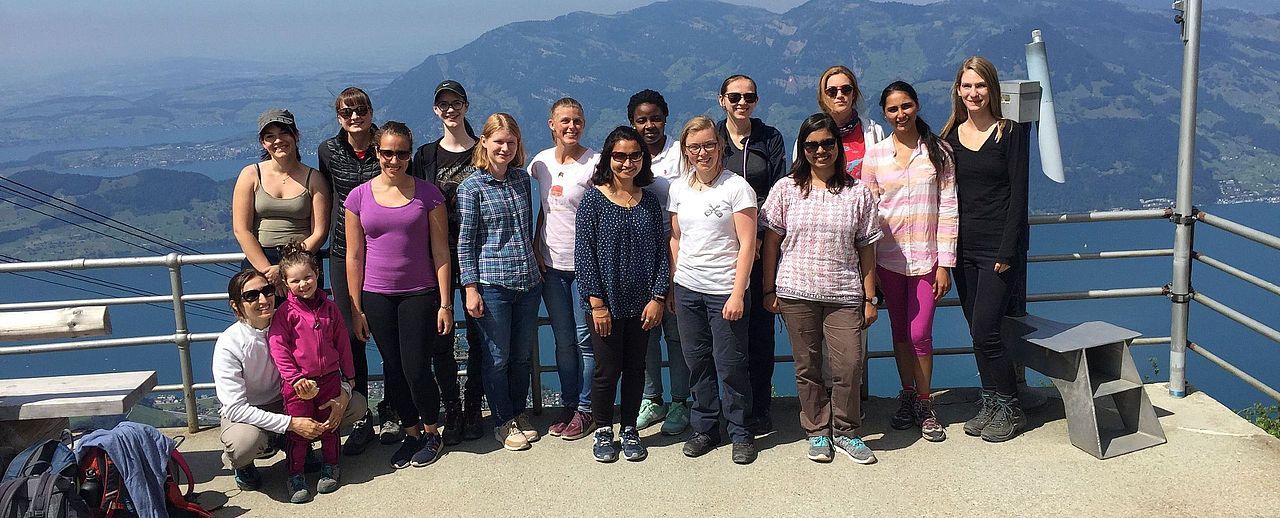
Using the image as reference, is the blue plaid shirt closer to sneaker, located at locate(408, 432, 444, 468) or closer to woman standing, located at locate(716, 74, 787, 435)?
sneaker, located at locate(408, 432, 444, 468)

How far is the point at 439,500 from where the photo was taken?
14.2ft

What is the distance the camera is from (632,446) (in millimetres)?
4703

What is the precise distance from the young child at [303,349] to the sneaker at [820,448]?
2.34 meters

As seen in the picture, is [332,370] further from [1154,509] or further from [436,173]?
[1154,509]

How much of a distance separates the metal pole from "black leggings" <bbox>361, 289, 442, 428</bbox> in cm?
386

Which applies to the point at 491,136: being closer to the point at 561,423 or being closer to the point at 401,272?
the point at 401,272

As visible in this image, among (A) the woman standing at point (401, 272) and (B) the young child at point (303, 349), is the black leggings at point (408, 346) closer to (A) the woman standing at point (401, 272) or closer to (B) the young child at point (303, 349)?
(A) the woman standing at point (401, 272)

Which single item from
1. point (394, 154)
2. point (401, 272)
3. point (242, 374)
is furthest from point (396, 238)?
point (242, 374)

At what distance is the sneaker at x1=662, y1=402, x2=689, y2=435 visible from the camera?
5.02 metres

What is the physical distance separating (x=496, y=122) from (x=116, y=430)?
2.17m

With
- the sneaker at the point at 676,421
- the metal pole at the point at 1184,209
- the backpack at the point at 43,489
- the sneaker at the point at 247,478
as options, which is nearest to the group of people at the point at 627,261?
the sneaker at the point at 247,478

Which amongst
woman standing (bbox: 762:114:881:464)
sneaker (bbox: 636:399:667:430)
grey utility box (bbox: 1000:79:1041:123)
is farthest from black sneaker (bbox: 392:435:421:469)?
grey utility box (bbox: 1000:79:1041:123)

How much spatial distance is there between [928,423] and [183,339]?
4.15m

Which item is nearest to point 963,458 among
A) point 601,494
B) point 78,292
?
point 601,494
